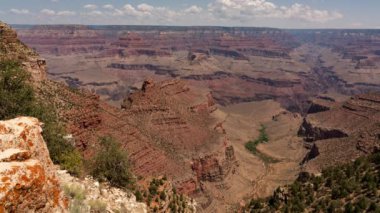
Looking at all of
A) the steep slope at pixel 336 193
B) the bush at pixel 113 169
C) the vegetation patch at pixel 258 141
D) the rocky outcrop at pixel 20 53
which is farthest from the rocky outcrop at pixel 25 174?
the vegetation patch at pixel 258 141

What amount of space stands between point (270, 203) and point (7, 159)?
1325 inches

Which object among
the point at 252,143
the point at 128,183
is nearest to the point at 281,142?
the point at 252,143

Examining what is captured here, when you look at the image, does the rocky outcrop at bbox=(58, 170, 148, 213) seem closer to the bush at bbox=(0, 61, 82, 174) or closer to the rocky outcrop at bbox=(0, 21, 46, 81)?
the bush at bbox=(0, 61, 82, 174)

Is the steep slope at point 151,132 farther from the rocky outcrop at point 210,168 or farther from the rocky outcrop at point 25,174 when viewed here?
the rocky outcrop at point 25,174

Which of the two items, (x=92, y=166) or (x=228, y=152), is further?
(x=228, y=152)

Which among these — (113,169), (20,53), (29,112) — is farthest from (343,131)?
(29,112)

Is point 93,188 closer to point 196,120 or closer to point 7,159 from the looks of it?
point 7,159

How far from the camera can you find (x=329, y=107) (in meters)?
141

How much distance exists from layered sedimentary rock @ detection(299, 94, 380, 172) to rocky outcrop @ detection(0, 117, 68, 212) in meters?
57.5

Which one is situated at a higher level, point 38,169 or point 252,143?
point 38,169

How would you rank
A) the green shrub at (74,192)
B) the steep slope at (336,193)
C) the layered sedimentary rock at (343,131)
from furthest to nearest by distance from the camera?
1. the layered sedimentary rock at (343,131)
2. the steep slope at (336,193)
3. the green shrub at (74,192)

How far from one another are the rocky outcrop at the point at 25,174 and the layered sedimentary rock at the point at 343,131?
57.5 meters

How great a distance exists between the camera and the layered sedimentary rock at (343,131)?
68.8 meters

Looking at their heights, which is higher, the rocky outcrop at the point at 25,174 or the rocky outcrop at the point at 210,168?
the rocky outcrop at the point at 25,174
